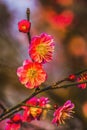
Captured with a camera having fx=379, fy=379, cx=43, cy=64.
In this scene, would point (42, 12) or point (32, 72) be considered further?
point (42, 12)

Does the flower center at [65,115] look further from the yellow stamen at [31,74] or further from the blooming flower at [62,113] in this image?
the yellow stamen at [31,74]

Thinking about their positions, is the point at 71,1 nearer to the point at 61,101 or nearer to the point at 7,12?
the point at 7,12

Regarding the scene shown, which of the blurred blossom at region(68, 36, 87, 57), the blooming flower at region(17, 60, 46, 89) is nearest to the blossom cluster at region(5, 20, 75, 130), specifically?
the blooming flower at region(17, 60, 46, 89)

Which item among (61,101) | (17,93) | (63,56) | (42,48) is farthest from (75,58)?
(42,48)

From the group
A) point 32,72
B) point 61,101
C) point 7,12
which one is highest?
point 7,12

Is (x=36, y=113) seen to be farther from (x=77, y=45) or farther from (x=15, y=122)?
(x=77, y=45)

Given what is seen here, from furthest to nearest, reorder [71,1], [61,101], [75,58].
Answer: [71,1] → [75,58] → [61,101]

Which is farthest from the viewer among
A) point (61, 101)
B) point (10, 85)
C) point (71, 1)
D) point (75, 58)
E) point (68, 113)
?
point (71, 1)

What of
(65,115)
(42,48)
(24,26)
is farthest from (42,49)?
(65,115)
